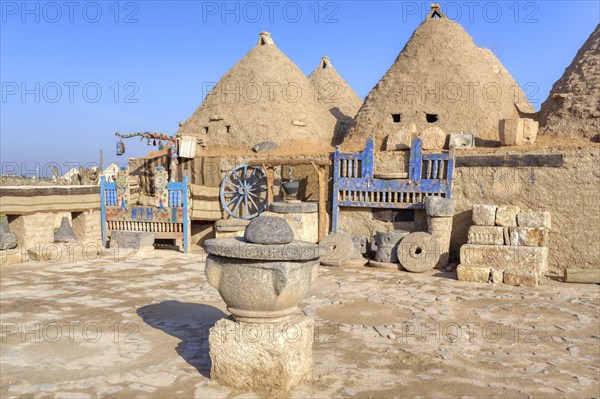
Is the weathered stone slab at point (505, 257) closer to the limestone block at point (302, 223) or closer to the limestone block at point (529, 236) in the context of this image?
the limestone block at point (529, 236)

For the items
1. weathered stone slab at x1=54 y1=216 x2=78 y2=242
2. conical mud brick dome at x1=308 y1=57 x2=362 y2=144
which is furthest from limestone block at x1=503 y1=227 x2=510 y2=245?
conical mud brick dome at x1=308 y1=57 x2=362 y2=144

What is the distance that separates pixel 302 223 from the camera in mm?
11367

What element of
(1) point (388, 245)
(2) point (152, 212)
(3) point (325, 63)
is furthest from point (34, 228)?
(3) point (325, 63)

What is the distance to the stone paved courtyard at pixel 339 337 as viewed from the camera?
421 cm

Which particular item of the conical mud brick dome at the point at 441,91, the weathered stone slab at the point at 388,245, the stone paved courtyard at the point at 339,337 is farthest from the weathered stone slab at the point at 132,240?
the conical mud brick dome at the point at 441,91

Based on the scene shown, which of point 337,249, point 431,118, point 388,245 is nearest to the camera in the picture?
point 388,245

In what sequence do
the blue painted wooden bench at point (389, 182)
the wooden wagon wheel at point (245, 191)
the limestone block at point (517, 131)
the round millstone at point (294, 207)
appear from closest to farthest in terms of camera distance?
the blue painted wooden bench at point (389, 182) < the round millstone at point (294, 207) < the limestone block at point (517, 131) < the wooden wagon wheel at point (245, 191)

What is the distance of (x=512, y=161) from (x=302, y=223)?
191 inches

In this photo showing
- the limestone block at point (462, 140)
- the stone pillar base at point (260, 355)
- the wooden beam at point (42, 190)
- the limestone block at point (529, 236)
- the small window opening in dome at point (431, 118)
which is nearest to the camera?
the stone pillar base at point (260, 355)

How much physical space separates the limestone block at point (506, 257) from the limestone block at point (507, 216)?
0.59m

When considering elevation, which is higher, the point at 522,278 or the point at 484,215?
the point at 484,215

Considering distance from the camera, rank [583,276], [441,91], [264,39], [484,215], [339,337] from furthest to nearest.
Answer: [264,39]
[441,91]
[484,215]
[583,276]
[339,337]

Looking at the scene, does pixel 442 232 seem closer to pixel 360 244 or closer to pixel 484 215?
pixel 484 215

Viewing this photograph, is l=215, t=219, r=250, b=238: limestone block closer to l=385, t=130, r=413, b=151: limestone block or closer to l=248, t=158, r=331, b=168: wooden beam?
l=248, t=158, r=331, b=168: wooden beam
